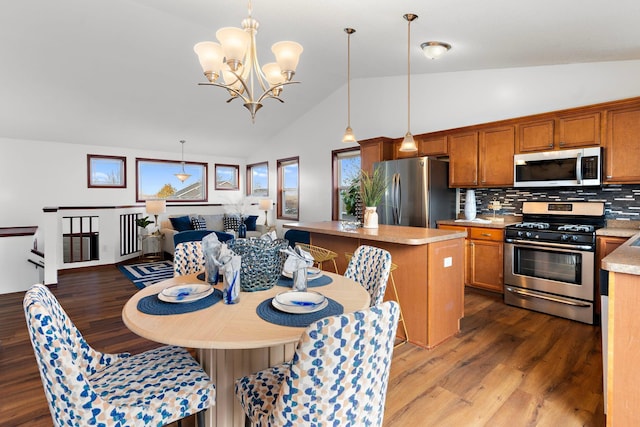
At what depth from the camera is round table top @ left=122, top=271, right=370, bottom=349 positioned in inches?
44.3

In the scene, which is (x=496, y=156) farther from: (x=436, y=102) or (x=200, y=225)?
(x=200, y=225)

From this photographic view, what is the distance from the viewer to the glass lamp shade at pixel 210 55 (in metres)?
2.16

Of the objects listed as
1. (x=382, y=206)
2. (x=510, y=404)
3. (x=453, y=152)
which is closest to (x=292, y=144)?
(x=382, y=206)

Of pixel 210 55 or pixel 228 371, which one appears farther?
pixel 210 55

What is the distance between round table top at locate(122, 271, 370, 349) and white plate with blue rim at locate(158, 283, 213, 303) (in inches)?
4.6

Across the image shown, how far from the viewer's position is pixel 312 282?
6.12 ft

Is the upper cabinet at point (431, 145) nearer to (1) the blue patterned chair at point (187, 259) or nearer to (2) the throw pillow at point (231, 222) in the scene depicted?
(1) the blue patterned chair at point (187, 259)

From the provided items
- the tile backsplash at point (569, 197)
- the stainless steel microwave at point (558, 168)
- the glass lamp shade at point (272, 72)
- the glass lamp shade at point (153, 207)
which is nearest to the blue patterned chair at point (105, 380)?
the glass lamp shade at point (272, 72)

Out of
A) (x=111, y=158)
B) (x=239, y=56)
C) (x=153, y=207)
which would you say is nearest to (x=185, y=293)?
(x=239, y=56)

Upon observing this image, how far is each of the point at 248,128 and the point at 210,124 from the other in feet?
2.75

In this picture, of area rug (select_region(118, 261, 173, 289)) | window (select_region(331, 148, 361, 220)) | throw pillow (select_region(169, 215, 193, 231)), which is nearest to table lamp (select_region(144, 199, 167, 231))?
throw pillow (select_region(169, 215, 193, 231))

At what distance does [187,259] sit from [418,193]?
3.01 m

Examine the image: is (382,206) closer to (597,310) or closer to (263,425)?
(597,310)

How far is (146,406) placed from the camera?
46.3 inches
